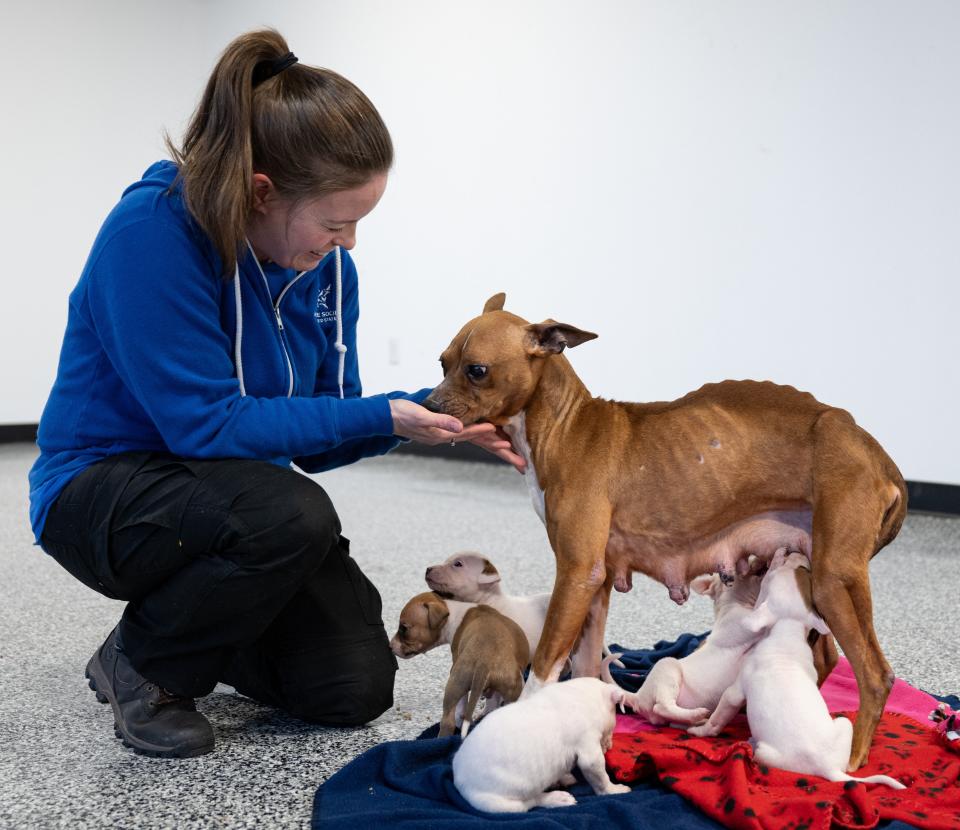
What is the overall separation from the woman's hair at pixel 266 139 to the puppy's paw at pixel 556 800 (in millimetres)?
1218

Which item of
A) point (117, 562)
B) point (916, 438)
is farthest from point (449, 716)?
point (916, 438)

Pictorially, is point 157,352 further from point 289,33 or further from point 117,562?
point 289,33

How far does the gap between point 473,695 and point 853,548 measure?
0.81 meters

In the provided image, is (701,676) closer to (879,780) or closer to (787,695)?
(787,695)

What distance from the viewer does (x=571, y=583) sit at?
2154 mm

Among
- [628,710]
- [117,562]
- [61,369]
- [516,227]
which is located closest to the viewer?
[117,562]

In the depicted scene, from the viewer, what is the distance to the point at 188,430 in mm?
2049

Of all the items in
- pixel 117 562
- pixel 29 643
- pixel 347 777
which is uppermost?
pixel 117 562

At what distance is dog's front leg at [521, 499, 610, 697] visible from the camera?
215 centimetres

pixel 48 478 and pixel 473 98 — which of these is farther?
pixel 473 98

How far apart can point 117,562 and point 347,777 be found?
2.08 feet

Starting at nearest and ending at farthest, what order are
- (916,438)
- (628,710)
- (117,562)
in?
(117,562) < (628,710) < (916,438)

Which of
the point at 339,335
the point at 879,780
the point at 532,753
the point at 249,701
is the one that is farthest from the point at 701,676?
the point at 339,335

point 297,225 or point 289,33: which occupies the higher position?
point 289,33
